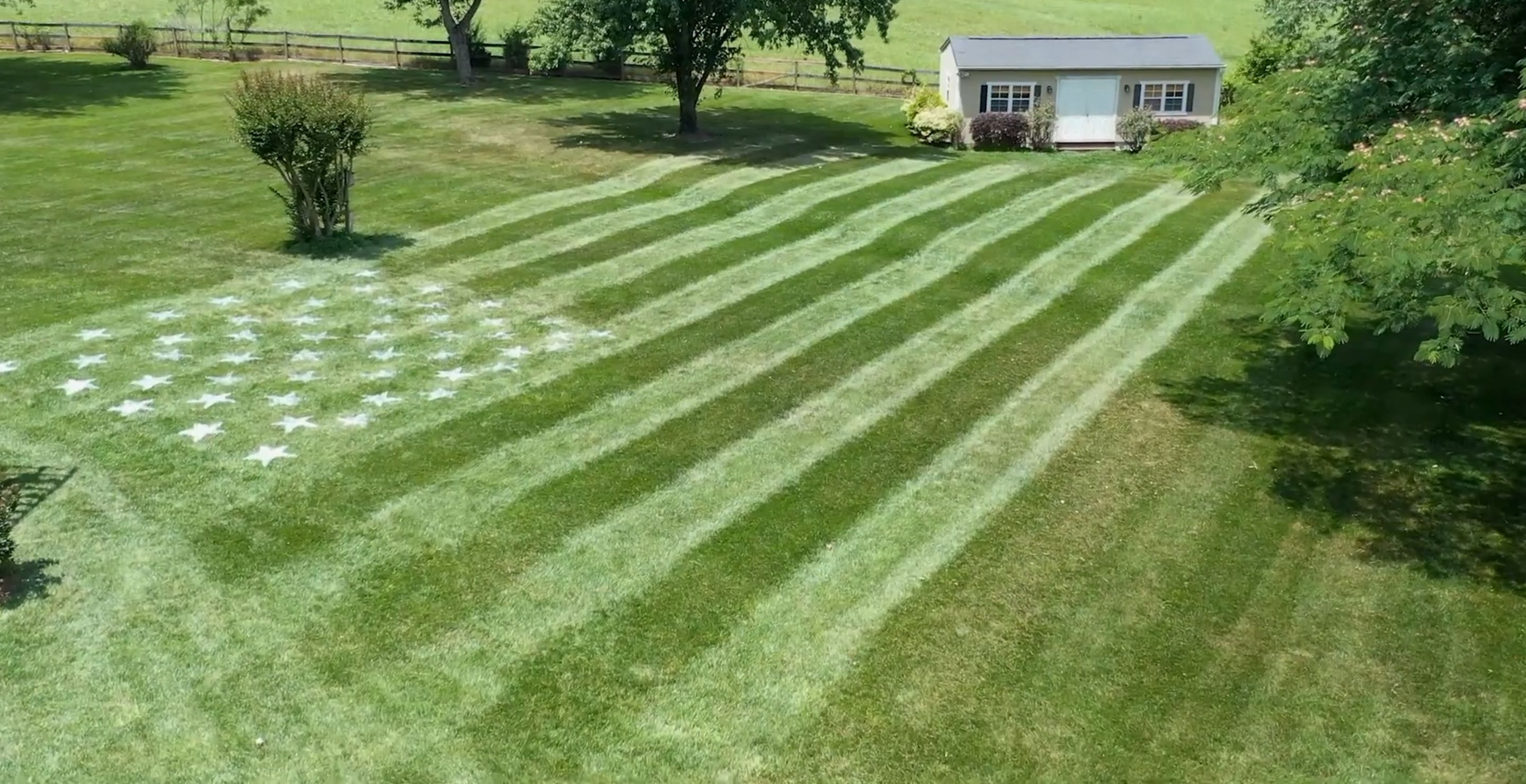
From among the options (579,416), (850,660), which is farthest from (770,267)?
(850,660)

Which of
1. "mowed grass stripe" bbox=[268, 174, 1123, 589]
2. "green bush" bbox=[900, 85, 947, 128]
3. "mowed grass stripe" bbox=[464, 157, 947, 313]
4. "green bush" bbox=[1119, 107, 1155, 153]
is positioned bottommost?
"mowed grass stripe" bbox=[268, 174, 1123, 589]

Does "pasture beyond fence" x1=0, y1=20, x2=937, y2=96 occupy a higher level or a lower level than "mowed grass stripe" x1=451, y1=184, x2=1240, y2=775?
higher

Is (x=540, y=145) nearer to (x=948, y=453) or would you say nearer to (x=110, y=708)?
(x=948, y=453)

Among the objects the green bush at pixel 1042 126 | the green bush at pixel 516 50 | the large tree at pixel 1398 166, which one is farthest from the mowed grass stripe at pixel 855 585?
the green bush at pixel 516 50

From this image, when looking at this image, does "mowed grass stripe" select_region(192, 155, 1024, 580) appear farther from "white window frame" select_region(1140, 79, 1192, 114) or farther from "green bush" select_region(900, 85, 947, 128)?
"white window frame" select_region(1140, 79, 1192, 114)

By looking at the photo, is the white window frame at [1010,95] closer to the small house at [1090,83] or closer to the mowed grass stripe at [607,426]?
the small house at [1090,83]

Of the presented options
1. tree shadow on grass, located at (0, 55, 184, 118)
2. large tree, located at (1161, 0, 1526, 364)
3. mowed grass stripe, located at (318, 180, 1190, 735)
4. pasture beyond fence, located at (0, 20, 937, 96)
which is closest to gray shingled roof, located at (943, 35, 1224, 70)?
pasture beyond fence, located at (0, 20, 937, 96)
